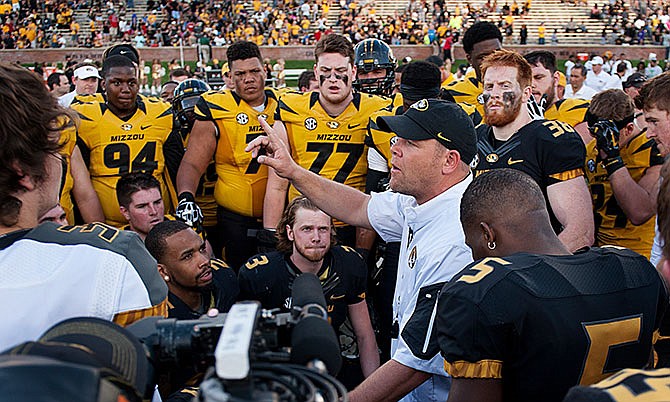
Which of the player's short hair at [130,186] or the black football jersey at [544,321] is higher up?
the black football jersey at [544,321]

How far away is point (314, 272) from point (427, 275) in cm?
164

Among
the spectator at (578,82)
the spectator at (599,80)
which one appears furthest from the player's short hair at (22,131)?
the spectator at (599,80)

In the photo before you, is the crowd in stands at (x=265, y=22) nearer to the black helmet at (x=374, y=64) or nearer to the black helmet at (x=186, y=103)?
the black helmet at (x=186, y=103)

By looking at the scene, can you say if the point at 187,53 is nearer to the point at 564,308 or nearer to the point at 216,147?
the point at 216,147

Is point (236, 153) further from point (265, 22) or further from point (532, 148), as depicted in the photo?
point (265, 22)

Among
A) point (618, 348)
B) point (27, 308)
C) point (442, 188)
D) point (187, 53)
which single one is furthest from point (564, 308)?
point (187, 53)

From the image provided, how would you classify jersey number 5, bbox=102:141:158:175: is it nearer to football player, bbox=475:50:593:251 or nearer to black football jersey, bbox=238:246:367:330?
black football jersey, bbox=238:246:367:330

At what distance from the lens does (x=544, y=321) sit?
6.81ft

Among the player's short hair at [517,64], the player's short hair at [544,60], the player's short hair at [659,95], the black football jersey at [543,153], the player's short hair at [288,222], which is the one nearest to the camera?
the black football jersey at [543,153]

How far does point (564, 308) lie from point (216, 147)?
12.0 feet

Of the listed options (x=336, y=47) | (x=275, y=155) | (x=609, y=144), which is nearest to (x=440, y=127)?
(x=275, y=155)

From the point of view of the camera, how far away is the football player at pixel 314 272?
13.9 ft

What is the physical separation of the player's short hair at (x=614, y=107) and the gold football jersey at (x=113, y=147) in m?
3.52

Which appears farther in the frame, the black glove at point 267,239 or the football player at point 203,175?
the football player at point 203,175
